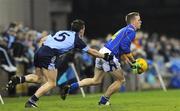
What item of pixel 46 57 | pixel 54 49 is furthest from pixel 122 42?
pixel 46 57

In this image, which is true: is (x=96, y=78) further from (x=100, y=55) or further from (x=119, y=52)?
(x=100, y=55)

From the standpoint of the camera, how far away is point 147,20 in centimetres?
4622

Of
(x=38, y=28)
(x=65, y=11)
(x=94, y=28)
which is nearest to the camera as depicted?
(x=38, y=28)

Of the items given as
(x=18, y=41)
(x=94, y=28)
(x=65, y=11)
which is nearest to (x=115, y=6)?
(x=94, y=28)

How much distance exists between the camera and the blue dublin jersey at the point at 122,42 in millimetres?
18688

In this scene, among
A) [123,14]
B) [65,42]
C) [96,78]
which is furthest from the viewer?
[123,14]

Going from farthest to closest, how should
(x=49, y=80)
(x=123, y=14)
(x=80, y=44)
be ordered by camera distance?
(x=123, y=14) → (x=49, y=80) → (x=80, y=44)

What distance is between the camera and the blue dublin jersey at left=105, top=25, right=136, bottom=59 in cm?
1869

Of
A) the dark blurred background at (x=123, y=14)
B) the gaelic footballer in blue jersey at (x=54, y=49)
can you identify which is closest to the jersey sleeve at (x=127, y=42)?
the gaelic footballer in blue jersey at (x=54, y=49)

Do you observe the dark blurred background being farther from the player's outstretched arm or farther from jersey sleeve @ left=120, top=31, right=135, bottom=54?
the player's outstretched arm

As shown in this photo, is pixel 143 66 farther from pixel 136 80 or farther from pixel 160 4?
pixel 160 4

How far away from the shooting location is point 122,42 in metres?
18.7

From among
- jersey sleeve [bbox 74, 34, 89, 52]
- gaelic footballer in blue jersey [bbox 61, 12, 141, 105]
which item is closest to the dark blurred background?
gaelic footballer in blue jersey [bbox 61, 12, 141, 105]

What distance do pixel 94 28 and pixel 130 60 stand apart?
86.4 feet
